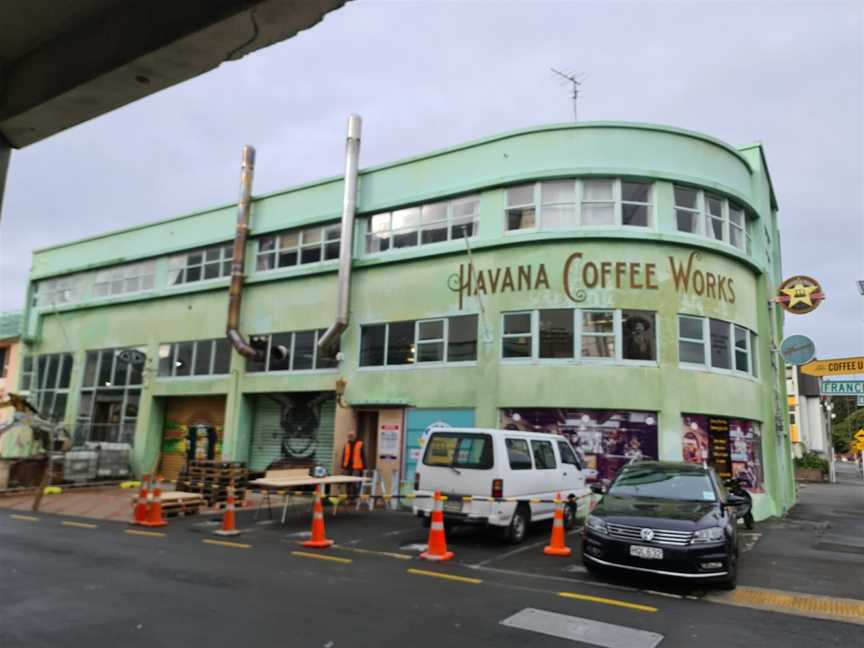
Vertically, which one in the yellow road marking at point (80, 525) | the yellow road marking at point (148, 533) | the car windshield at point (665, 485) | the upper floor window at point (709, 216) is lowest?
the yellow road marking at point (80, 525)

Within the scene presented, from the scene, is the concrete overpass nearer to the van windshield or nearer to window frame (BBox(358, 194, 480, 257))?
the van windshield

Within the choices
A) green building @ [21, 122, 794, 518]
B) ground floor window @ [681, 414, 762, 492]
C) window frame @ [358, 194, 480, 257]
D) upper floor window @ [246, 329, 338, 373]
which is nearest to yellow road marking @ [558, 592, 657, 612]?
green building @ [21, 122, 794, 518]

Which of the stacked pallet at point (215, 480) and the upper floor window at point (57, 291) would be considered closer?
the stacked pallet at point (215, 480)

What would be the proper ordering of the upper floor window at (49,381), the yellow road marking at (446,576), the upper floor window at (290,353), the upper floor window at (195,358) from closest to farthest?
the yellow road marking at (446,576) < the upper floor window at (290,353) < the upper floor window at (195,358) < the upper floor window at (49,381)

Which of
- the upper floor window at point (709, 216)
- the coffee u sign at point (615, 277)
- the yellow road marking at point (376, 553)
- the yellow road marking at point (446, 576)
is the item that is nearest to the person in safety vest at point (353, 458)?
the coffee u sign at point (615, 277)

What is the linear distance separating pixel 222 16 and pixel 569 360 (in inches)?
557

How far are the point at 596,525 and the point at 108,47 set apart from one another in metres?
8.12

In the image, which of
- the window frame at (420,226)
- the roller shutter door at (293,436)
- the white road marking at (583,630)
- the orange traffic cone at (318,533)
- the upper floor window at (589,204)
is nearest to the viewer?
the white road marking at (583,630)

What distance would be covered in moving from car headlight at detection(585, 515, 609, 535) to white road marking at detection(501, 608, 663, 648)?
2.00 meters

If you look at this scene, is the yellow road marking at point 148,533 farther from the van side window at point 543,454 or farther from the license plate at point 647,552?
the license plate at point 647,552

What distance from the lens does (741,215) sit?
18.7 m

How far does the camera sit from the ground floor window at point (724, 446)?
52.7ft

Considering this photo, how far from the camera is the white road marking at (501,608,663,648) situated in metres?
6.15

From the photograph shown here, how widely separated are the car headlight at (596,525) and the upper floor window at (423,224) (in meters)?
10.6
